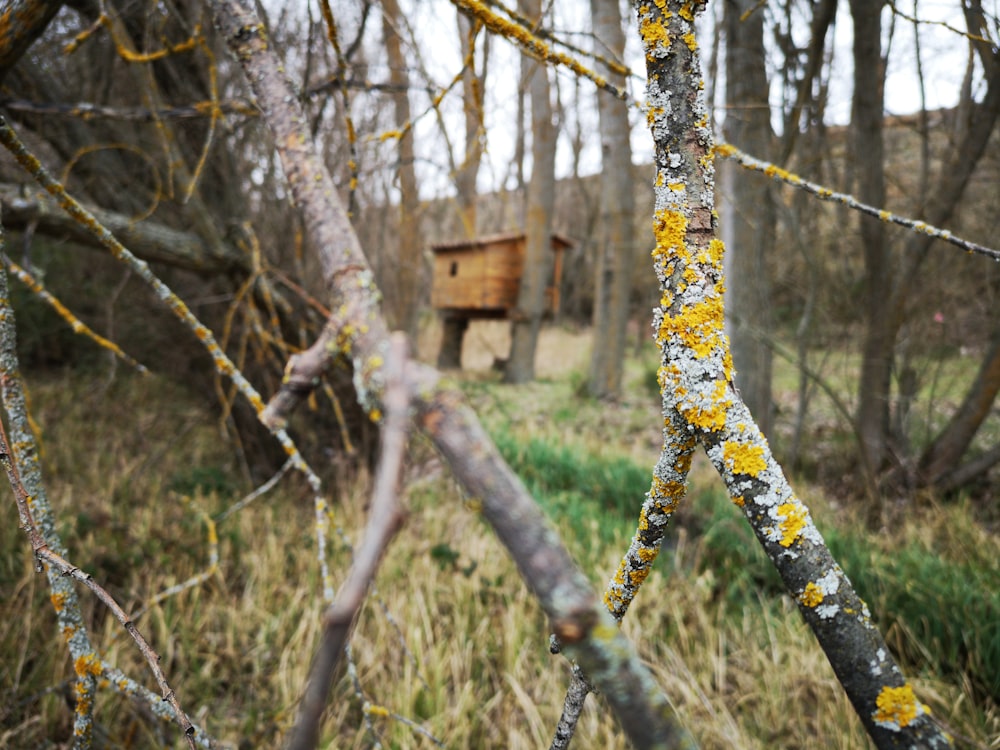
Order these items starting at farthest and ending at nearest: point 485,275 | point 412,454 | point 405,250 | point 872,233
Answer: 1. point 485,275
2. point 405,250
3. point 872,233
4. point 412,454

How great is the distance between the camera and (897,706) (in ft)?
1.32

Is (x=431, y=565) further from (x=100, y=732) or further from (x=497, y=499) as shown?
(x=497, y=499)

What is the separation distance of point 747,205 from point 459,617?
3196 mm

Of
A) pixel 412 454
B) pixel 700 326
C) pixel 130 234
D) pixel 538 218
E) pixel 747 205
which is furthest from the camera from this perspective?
pixel 538 218

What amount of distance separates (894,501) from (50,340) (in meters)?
7.79

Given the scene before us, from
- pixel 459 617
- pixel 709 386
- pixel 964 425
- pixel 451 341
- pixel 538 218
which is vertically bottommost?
pixel 459 617

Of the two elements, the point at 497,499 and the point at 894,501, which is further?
the point at 894,501

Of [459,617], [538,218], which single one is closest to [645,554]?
[459,617]

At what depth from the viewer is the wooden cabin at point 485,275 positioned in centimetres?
756

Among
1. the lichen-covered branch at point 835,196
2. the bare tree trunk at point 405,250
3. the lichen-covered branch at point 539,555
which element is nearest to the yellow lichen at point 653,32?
the lichen-covered branch at point 835,196

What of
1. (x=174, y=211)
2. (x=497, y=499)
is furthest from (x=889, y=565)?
(x=174, y=211)

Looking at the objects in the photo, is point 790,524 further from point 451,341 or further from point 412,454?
point 451,341

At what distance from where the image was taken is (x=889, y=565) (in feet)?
8.16

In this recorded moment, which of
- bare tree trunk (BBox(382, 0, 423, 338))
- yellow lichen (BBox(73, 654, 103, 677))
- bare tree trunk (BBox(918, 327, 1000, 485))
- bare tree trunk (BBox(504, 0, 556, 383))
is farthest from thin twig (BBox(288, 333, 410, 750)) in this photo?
bare tree trunk (BBox(504, 0, 556, 383))
